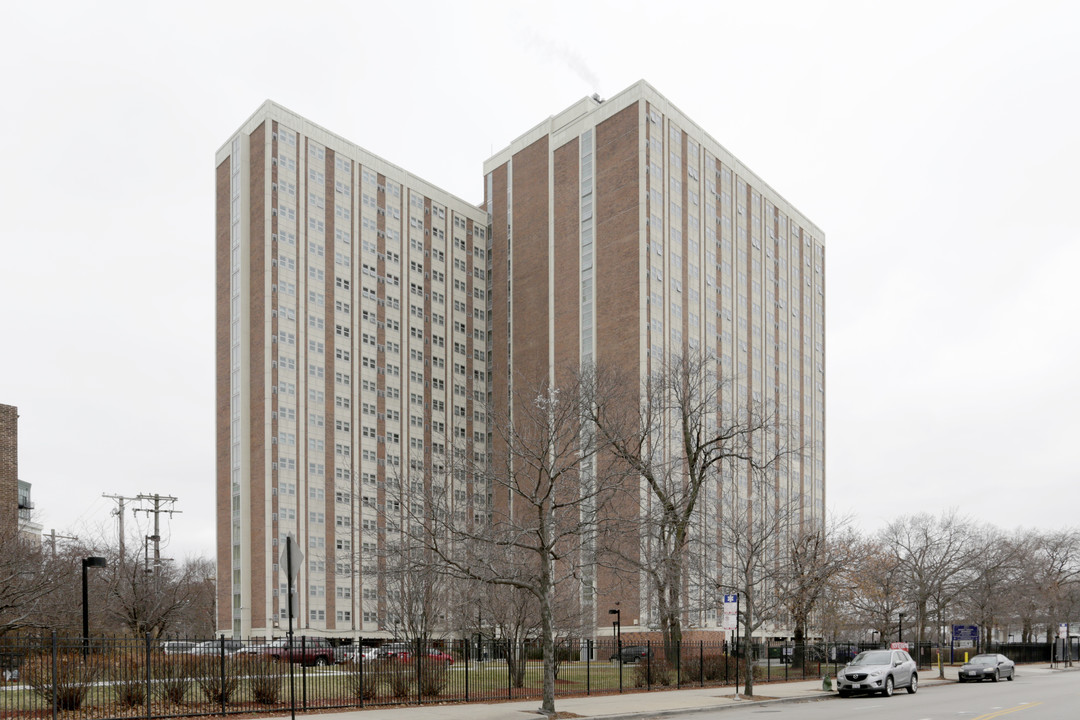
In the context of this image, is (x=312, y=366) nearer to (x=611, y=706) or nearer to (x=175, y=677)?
(x=611, y=706)

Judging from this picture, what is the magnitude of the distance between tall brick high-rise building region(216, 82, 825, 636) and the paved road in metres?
34.7

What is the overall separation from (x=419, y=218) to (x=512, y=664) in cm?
6884

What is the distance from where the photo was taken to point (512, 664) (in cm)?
3005

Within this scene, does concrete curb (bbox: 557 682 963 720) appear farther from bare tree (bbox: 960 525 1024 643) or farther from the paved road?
bare tree (bbox: 960 525 1024 643)

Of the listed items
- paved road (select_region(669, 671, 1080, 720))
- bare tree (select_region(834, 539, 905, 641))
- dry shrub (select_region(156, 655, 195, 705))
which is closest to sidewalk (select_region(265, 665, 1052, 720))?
paved road (select_region(669, 671, 1080, 720))

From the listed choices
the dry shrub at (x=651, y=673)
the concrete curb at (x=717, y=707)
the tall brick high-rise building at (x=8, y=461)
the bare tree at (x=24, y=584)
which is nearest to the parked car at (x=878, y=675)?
the concrete curb at (x=717, y=707)

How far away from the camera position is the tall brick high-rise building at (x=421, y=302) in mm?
78188

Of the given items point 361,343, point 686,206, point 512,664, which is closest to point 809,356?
point 686,206

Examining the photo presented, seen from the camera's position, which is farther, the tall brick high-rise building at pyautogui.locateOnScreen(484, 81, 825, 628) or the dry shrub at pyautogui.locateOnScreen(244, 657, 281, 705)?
the tall brick high-rise building at pyautogui.locateOnScreen(484, 81, 825, 628)

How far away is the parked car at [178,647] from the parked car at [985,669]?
34385 mm

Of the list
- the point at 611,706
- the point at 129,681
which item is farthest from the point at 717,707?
the point at 129,681

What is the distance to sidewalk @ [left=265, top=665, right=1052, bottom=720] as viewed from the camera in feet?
72.6

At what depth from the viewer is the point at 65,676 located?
2020 cm

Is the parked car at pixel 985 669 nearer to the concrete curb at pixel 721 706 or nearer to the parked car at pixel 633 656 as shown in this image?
the concrete curb at pixel 721 706
